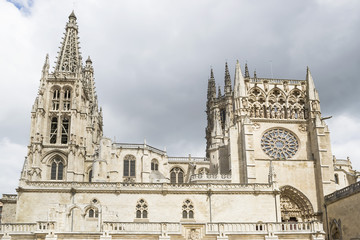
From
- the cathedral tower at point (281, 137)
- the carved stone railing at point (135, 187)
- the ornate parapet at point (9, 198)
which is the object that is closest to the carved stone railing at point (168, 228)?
the carved stone railing at point (135, 187)

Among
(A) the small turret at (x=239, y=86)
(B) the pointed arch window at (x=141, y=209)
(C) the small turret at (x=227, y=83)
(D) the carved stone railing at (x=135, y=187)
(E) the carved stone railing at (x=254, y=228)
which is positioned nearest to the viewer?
(E) the carved stone railing at (x=254, y=228)

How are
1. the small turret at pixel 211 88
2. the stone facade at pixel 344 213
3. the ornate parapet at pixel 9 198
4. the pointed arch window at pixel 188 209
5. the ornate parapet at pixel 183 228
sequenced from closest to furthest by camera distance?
the ornate parapet at pixel 183 228 < the stone facade at pixel 344 213 < the pointed arch window at pixel 188 209 < the ornate parapet at pixel 9 198 < the small turret at pixel 211 88

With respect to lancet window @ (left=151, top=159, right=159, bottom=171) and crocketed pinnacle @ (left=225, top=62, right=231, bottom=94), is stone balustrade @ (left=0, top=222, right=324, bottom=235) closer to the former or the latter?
lancet window @ (left=151, top=159, right=159, bottom=171)

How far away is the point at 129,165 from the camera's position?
151ft

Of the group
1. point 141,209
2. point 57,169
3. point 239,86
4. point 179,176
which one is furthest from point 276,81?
point 57,169

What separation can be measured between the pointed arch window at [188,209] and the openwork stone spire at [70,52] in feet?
91.1

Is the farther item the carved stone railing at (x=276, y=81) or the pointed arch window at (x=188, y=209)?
the carved stone railing at (x=276, y=81)

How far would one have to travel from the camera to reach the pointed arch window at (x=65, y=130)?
4819cm

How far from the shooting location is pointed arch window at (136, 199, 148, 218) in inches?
1212

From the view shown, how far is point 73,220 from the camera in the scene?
88.7 ft

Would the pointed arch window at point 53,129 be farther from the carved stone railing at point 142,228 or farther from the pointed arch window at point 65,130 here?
the carved stone railing at point 142,228

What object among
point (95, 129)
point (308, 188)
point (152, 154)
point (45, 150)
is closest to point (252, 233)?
point (308, 188)

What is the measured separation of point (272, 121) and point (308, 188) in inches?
292

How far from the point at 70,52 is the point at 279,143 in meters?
31.7
